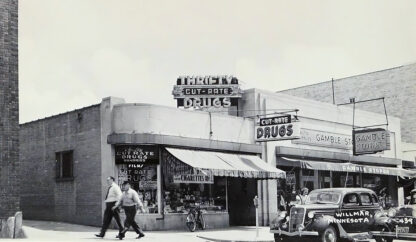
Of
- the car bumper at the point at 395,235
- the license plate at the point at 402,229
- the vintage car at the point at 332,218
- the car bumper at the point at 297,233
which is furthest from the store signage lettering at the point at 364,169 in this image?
the car bumper at the point at 297,233

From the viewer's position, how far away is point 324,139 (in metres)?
29.1

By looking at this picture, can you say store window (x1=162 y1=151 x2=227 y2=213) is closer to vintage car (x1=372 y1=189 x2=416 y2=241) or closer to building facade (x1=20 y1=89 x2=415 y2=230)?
building facade (x1=20 y1=89 x2=415 y2=230)

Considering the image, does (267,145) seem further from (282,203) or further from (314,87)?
(314,87)

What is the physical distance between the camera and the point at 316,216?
1570 cm

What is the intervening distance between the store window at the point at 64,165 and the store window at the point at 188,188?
3.90 metres

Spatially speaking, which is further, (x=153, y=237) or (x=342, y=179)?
(x=342, y=179)

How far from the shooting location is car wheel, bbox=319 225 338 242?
50.2 ft

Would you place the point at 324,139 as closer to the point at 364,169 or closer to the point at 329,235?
the point at 364,169

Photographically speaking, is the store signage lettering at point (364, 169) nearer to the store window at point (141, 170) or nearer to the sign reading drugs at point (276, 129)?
the sign reading drugs at point (276, 129)

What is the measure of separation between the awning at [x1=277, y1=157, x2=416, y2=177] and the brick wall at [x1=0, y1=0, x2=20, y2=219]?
12.6 meters

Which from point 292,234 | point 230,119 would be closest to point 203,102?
point 230,119

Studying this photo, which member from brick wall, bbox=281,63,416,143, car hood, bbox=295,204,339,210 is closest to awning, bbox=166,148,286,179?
car hood, bbox=295,204,339,210

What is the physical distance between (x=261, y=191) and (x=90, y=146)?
788 centimetres

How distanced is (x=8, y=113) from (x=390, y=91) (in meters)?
32.1
